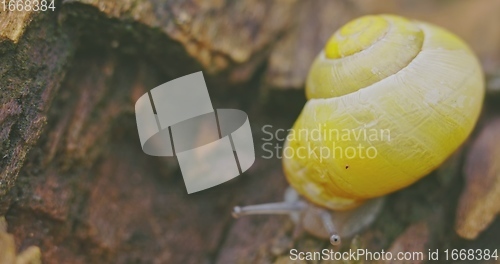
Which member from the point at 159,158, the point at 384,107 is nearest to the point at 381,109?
the point at 384,107

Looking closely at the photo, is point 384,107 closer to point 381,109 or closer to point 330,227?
point 381,109

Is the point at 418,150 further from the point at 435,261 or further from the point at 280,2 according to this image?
the point at 280,2

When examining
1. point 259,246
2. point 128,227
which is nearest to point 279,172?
point 259,246

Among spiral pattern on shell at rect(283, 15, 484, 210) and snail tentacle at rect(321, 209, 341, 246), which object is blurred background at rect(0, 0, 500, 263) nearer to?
snail tentacle at rect(321, 209, 341, 246)

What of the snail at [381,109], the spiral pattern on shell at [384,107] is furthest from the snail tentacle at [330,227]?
the spiral pattern on shell at [384,107]

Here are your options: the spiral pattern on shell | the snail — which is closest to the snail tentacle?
the snail

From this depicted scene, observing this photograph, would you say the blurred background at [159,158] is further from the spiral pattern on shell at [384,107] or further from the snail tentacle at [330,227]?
the spiral pattern on shell at [384,107]

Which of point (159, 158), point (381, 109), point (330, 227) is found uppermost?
point (381, 109)

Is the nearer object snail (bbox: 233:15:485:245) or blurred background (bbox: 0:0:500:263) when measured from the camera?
snail (bbox: 233:15:485:245)
